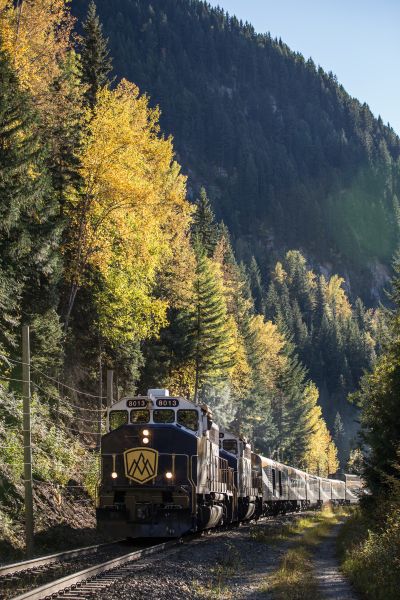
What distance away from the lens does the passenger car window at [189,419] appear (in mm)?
22859

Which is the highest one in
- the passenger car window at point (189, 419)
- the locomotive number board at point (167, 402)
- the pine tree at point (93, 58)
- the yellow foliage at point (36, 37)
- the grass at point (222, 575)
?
the pine tree at point (93, 58)

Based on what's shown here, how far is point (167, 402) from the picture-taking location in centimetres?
2311

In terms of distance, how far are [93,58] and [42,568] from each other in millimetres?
39436

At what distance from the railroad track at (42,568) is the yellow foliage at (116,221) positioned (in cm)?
1749

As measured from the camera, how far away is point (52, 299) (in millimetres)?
31688

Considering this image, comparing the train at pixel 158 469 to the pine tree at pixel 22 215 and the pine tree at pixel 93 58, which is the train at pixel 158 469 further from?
the pine tree at pixel 93 58

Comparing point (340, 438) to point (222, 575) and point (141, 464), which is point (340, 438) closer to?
point (141, 464)

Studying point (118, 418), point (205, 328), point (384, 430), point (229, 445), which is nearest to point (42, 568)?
point (118, 418)

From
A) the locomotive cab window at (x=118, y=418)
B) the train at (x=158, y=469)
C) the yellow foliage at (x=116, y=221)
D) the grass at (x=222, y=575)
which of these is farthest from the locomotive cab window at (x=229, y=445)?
the grass at (x=222, y=575)

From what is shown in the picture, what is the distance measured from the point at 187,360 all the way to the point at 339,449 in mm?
139673

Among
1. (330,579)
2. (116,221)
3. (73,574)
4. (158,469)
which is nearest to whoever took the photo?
(73,574)

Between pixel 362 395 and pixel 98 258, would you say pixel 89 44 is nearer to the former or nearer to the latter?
pixel 98 258

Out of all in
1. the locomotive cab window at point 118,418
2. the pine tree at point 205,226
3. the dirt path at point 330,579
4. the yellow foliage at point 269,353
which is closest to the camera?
the dirt path at point 330,579

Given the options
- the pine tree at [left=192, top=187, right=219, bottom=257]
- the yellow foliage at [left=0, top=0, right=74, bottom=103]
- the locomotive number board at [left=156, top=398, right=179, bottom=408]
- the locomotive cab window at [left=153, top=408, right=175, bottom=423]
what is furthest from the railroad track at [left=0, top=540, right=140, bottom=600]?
the pine tree at [left=192, top=187, right=219, bottom=257]
